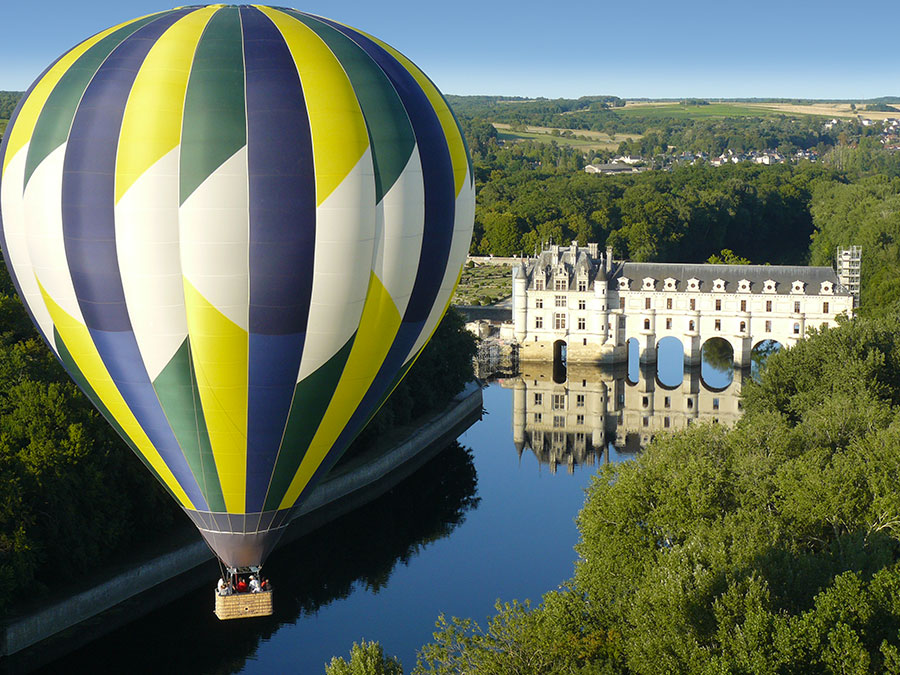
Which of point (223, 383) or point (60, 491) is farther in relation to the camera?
point (60, 491)

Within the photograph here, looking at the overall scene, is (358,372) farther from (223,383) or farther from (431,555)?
(431,555)

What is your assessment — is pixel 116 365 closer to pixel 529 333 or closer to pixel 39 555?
pixel 39 555

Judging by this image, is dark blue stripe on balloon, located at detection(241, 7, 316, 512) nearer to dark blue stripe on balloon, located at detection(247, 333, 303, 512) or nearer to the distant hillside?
dark blue stripe on balloon, located at detection(247, 333, 303, 512)

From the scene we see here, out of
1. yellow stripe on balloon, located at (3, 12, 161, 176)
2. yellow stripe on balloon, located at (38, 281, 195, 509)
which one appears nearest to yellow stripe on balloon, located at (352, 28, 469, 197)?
yellow stripe on balloon, located at (3, 12, 161, 176)

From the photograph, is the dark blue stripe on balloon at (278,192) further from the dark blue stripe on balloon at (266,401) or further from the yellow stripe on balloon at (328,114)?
the dark blue stripe on balloon at (266,401)

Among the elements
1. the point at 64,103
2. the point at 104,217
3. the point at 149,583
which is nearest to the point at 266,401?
the point at 104,217

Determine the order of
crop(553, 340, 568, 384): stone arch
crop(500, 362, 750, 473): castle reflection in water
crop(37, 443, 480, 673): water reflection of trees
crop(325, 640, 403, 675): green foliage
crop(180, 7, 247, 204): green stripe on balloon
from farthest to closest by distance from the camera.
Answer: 1. crop(553, 340, 568, 384): stone arch
2. crop(500, 362, 750, 473): castle reflection in water
3. crop(37, 443, 480, 673): water reflection of trees
4. crop(325, 640, 403, 675): green foliage
5. crop(180, 7, 247, 204): green stripe on balloon

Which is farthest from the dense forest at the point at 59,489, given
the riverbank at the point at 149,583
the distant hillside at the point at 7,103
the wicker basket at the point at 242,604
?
the distant hillside at the point at 7,103

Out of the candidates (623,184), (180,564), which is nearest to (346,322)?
(180,564)
